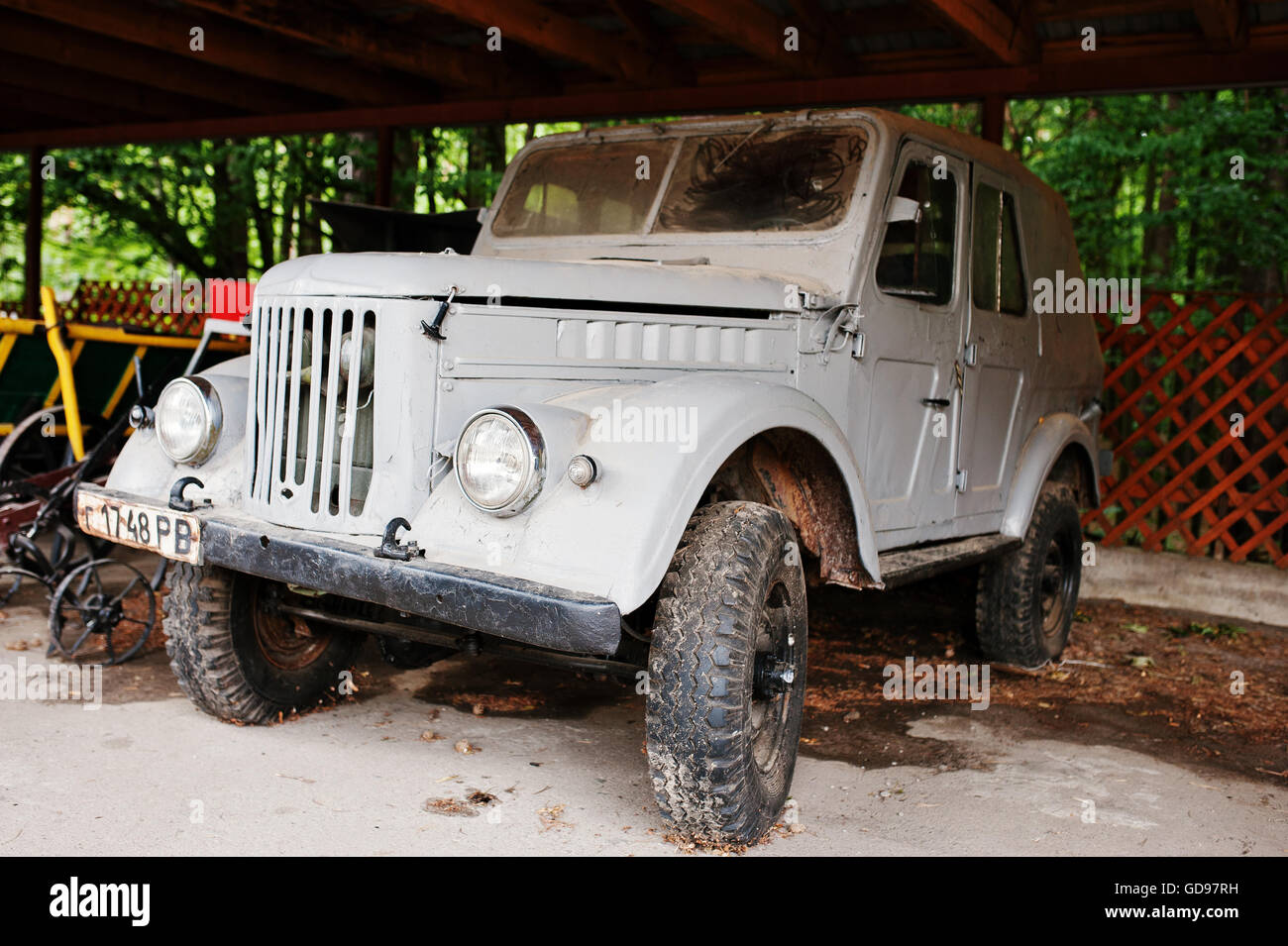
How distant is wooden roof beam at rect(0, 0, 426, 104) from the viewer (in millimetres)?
6387

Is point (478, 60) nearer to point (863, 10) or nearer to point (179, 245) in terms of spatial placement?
point (863, 10)

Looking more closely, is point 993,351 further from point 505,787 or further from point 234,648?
point 234,648

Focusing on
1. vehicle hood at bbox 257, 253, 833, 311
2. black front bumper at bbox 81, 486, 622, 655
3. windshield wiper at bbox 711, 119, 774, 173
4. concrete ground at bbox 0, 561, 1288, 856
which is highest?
windshield wiper at bbox 711, 119, 774, 173

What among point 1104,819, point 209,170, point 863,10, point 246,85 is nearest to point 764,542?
point 1104,819

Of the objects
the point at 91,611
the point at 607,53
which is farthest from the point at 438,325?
the point at 607,53

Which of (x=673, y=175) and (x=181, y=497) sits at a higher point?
(x=673, y=175)

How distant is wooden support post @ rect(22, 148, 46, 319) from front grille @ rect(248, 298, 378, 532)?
8163mm

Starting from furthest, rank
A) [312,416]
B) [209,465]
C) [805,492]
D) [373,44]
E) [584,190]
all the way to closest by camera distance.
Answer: [373,44] < [584,190] < [805,492] < [209,465] < [312,416]

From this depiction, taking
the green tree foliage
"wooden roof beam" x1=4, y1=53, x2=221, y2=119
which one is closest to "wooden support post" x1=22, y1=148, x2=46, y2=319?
"wooden roof beam" x1=4, y1=53, x2=221, y2=119

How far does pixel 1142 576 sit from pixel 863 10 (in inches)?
132

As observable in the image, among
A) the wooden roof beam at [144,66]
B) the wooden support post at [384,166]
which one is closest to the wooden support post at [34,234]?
the wooden roof beam at [144,66]

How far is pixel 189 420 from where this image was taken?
10.6ft

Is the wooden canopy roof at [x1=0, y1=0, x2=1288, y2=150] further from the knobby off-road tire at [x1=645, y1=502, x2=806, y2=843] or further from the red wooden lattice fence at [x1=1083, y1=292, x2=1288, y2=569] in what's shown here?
the knobby off-road tire at [x1=645, y1=502, x2=806, y2=843]

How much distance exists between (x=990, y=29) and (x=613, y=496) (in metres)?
4.14
